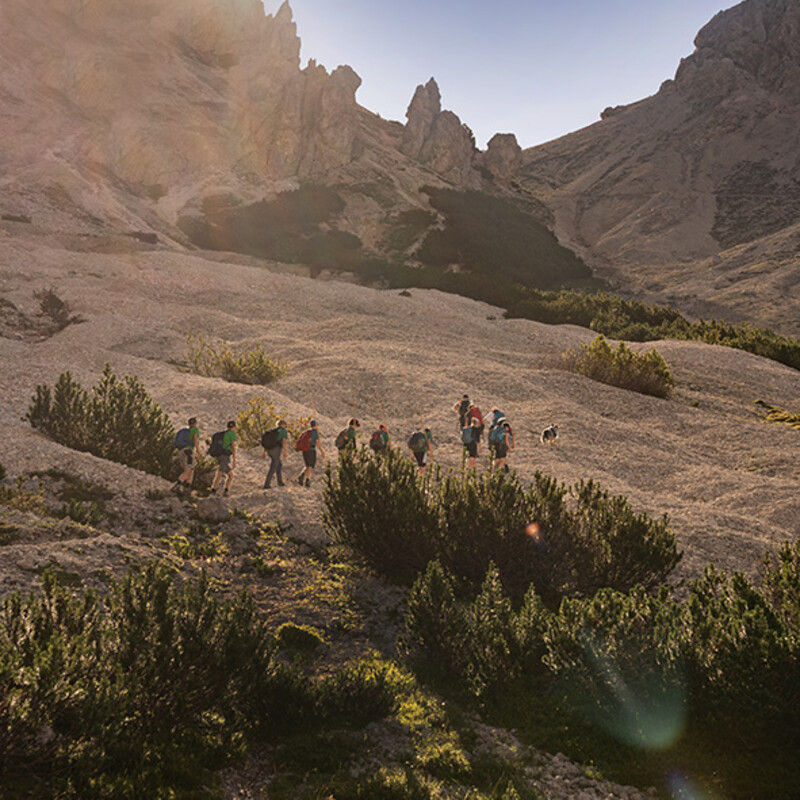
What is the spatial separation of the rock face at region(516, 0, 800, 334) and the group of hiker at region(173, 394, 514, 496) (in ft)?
124

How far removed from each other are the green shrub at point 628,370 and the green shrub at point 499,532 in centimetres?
1363

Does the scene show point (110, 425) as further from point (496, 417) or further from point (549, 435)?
point (549, 435)

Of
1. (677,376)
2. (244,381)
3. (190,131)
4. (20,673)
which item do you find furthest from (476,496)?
(190,131)

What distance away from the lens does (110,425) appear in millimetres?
11172

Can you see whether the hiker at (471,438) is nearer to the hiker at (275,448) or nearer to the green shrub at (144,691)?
the hiker at (275,448)

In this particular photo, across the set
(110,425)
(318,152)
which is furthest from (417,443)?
(318,152)

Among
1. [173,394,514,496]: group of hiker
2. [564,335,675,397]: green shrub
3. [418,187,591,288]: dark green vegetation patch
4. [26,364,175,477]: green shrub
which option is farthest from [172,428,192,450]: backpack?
[418,187,591,288]: dark green vegetation patch

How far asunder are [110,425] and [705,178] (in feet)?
320

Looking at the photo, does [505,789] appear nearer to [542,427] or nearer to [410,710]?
[410,710]

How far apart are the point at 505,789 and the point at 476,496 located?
431cm

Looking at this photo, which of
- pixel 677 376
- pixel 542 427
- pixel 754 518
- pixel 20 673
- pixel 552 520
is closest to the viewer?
pixel 20 673

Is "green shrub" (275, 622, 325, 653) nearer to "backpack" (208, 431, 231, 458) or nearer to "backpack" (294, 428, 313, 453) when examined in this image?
"backpack" (208, 431, 231, 458)

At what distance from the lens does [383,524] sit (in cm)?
873

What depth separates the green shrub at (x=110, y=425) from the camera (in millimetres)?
11055
